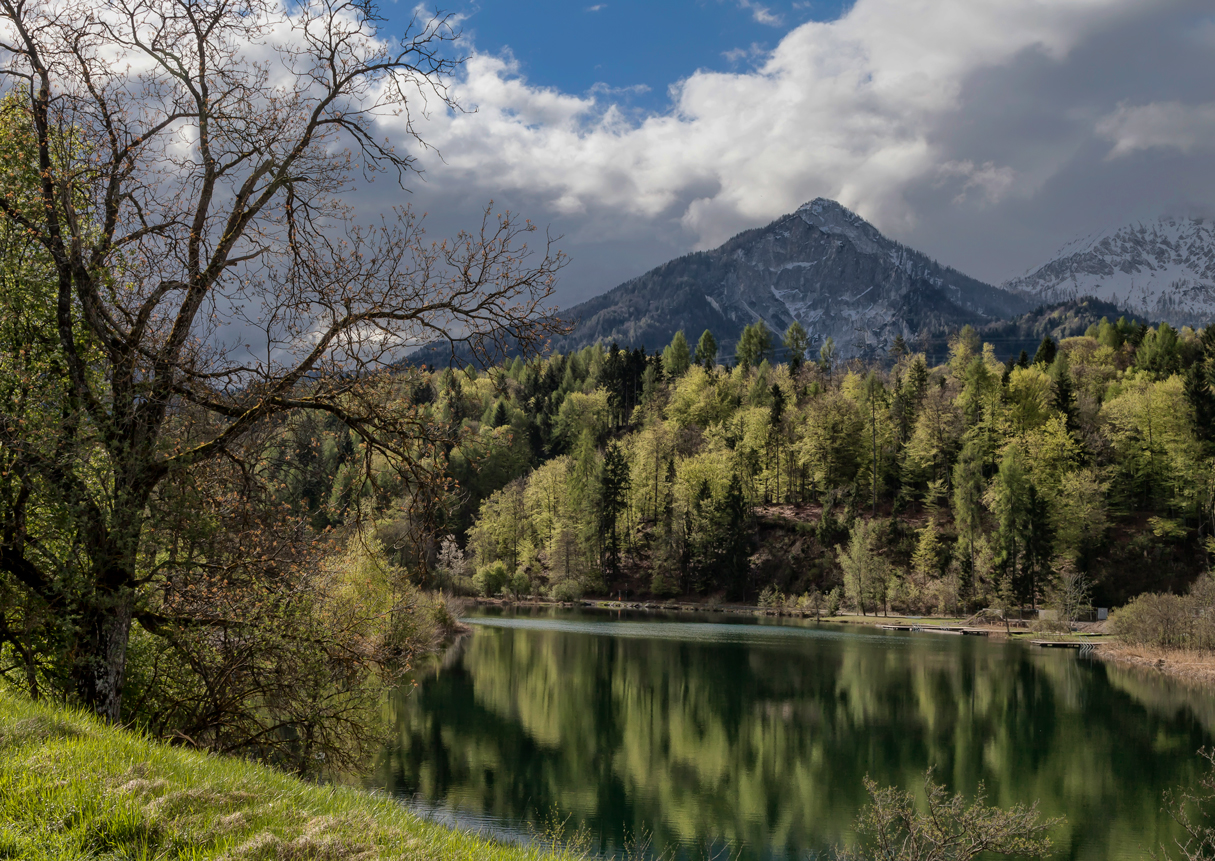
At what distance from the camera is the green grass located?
14.4ft

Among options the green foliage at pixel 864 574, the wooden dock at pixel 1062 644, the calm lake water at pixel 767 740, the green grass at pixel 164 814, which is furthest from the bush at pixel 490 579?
the green grass at pixel 164 814

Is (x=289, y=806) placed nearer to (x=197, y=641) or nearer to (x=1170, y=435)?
(x=197, y=641)

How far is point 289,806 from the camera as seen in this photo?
17.6 ft

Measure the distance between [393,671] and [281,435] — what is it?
12.2 ft

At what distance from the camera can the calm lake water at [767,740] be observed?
19.8 metres

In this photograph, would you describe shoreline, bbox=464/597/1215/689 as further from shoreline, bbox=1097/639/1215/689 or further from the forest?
the forest

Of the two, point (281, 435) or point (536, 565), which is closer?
point (281, 435)

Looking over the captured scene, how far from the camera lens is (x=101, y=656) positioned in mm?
8258

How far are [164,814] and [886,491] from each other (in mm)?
86346

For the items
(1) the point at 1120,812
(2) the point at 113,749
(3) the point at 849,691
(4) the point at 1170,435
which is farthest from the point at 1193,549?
(2) the point at 113,749

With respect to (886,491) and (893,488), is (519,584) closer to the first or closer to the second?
(886,491)

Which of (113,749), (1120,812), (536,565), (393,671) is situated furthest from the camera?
(536,565)

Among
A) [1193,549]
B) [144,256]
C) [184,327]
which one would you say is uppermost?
[144,256]

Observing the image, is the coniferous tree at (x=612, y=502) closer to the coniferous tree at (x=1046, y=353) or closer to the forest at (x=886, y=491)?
the forest at (x=886, y=491)
